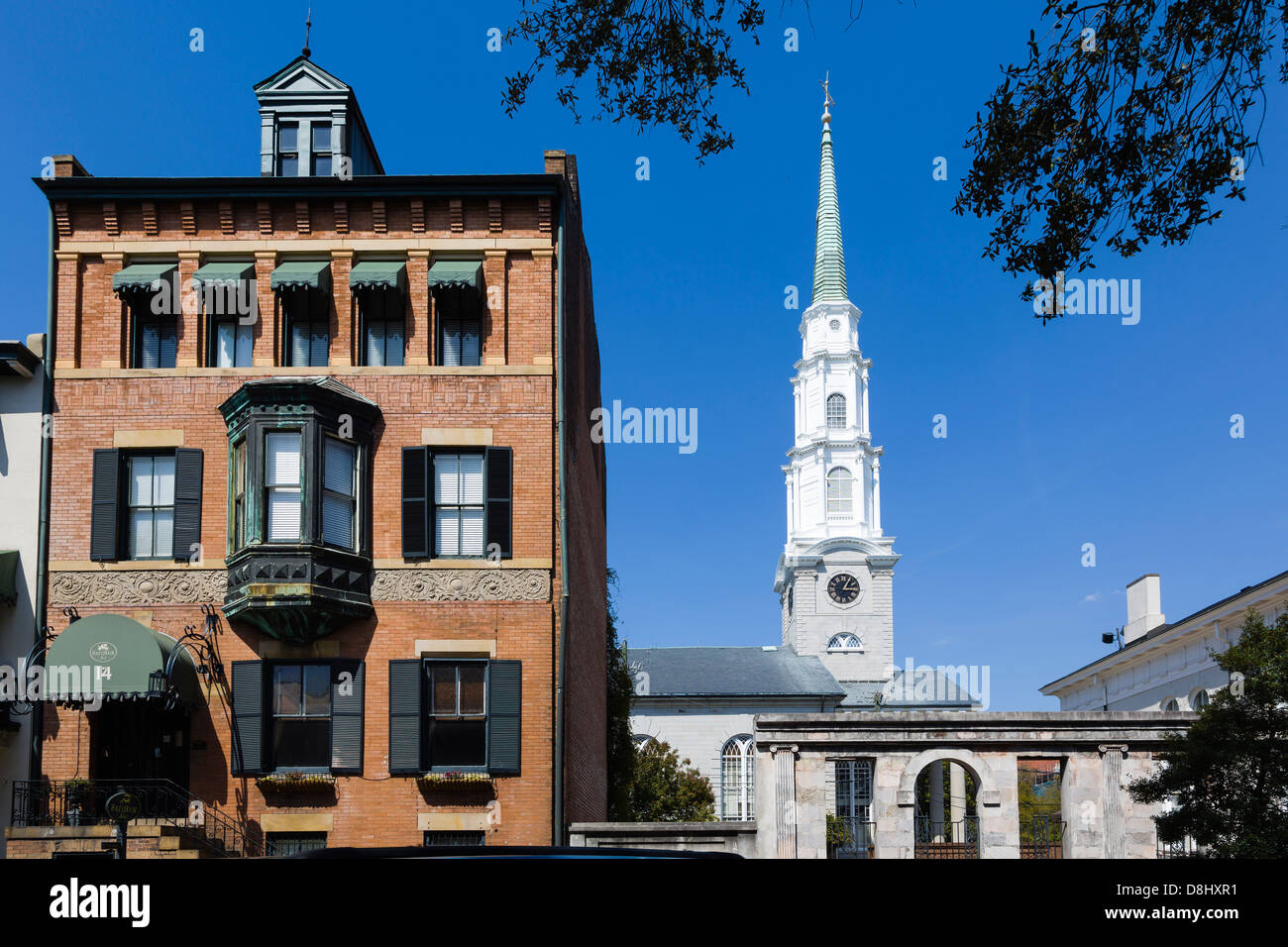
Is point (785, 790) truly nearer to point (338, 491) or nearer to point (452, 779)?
point (452, 779)

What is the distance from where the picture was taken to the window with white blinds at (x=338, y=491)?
23.0 m

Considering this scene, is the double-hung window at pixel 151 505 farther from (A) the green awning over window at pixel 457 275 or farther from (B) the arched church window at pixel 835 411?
(B) the arched church window at pixel 835 411

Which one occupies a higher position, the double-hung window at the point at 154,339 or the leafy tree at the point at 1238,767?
the double-hung window at the point at 154,339

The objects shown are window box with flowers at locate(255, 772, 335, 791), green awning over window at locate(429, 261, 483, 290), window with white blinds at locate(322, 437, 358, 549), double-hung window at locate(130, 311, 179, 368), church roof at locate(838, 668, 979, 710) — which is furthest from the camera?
church roof at locate(838, 668, 979, 710)

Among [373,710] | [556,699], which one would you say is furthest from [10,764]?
[556,699]

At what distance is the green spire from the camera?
10300 cm

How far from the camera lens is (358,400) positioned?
23438 millimetres

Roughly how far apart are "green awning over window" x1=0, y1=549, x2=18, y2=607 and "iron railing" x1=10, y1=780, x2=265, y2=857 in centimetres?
344

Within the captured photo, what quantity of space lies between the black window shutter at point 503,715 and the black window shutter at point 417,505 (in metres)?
2.66

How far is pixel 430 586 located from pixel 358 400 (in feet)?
12.6

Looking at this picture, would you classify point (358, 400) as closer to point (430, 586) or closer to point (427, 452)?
point (427, 452)

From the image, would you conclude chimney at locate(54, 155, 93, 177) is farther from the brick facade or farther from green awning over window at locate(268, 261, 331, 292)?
green awning over window at locate(268, 261, 331, 292)

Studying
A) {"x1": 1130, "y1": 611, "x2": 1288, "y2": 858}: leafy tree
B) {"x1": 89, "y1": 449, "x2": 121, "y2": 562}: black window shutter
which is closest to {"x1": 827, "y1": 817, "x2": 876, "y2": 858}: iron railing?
{"x1": 1130, "y1": 611, "x2": 1288, "y2": 858}: leafy tree

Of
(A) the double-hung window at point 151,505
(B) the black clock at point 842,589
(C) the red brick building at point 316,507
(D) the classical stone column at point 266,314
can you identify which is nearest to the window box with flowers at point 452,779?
(C) the red brick building at point 316,507
